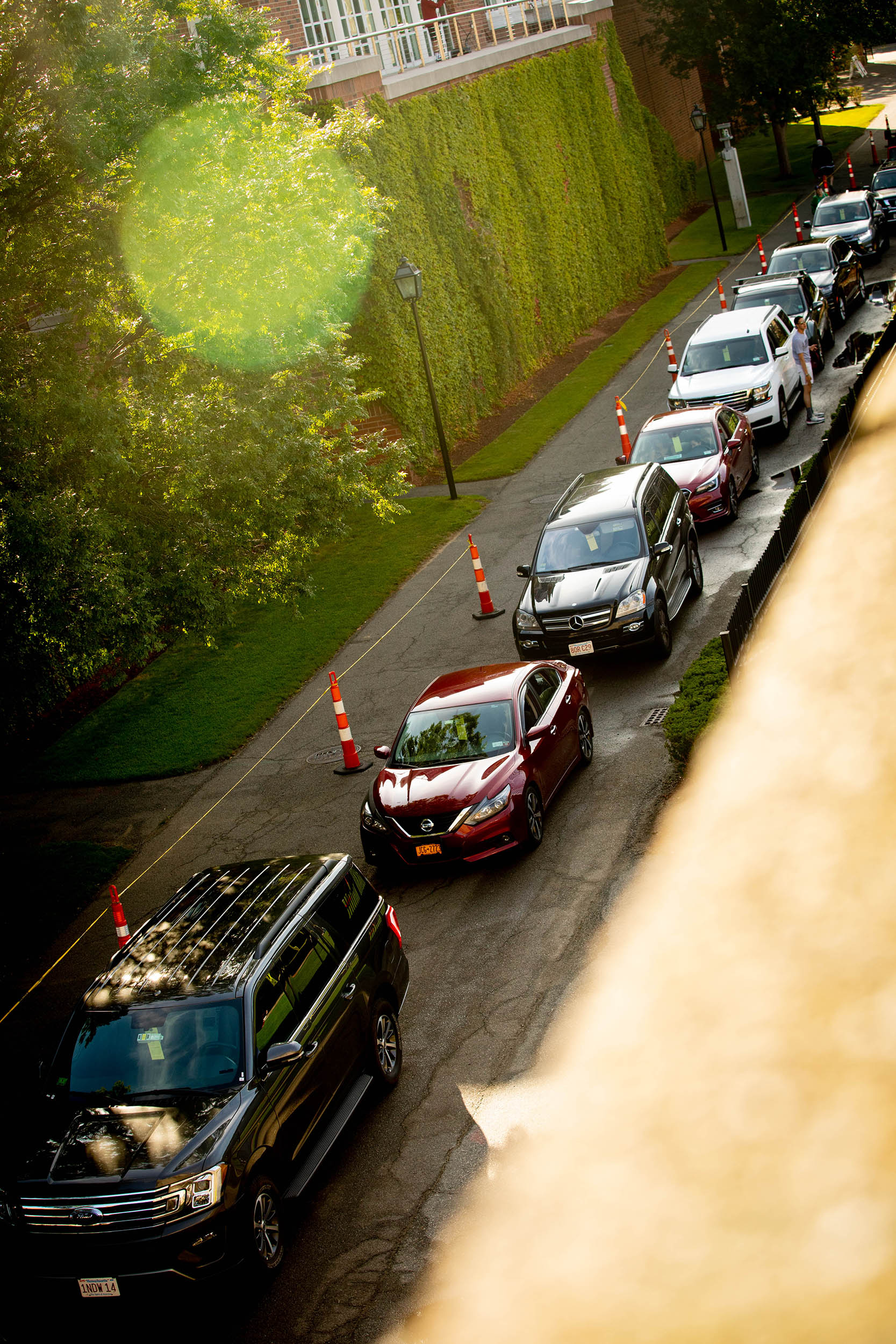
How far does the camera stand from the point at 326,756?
16.0 m

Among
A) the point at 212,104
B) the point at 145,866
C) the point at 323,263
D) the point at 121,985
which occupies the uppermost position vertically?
the point at 212,104

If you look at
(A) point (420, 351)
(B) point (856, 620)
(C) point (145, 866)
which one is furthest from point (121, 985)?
(A) point (420, 351)

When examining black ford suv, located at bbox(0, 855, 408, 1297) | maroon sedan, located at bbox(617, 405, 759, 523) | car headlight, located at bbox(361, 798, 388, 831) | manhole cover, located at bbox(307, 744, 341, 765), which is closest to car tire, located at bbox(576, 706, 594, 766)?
car headlight, located at bbox(361, 798, 388, 831)

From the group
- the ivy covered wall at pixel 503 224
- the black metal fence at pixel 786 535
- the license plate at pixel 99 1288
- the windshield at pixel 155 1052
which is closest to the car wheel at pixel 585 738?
the black metal fence at pixel 786 535

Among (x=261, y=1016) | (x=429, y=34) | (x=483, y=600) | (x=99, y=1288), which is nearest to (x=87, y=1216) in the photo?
(x=99, y=1288)

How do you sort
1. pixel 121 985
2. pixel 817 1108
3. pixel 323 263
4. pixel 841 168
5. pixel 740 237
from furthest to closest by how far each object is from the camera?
pixel 841 168 → pixel 740 237 → pixel 323 263 → pixel 121 985 → pixel 817 1108

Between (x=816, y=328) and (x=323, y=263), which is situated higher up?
(x=323, y=263)

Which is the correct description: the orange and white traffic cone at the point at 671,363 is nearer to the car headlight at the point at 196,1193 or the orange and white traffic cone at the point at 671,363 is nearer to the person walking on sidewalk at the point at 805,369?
the person walking on sidewalk at the point at 805,369

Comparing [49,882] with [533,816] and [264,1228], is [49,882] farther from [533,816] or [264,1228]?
[264,1228]

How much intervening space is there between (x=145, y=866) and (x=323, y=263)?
29.2 ft

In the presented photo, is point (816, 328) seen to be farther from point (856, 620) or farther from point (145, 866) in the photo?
point (145, 866)

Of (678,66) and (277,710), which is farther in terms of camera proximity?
(678,66)

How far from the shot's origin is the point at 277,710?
59.9ft

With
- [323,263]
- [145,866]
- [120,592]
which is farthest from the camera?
[323,263]
